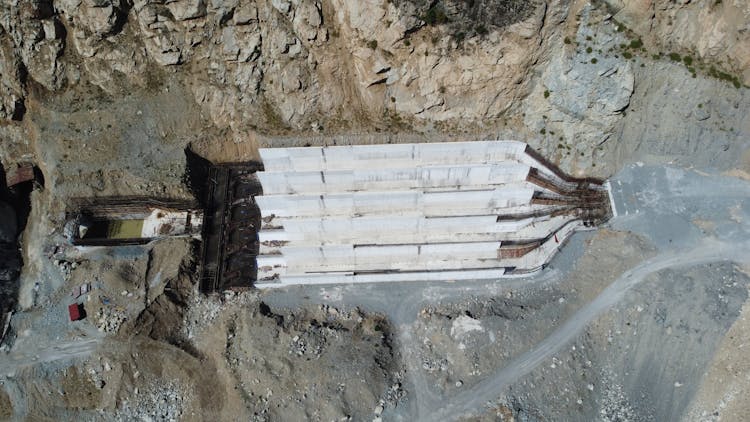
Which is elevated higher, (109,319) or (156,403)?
(109,319)

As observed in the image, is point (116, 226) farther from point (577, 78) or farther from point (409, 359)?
point (577, 78)

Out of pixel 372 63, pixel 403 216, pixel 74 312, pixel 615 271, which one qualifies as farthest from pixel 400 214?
pixel 74 312

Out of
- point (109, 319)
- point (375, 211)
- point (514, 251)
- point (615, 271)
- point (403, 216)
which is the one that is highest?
point (375, 211)

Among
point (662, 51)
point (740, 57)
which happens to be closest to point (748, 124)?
point (740, 57)

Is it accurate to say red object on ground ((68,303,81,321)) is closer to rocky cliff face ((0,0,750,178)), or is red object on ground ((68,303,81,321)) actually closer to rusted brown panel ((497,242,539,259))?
rocky cliff face ((0,0,750,178))

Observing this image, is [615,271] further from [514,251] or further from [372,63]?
[372,63]

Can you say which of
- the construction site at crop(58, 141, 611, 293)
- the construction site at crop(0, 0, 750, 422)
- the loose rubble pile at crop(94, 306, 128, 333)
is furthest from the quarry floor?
the loose rubble pile at crop(94, 306, 128, 333)
